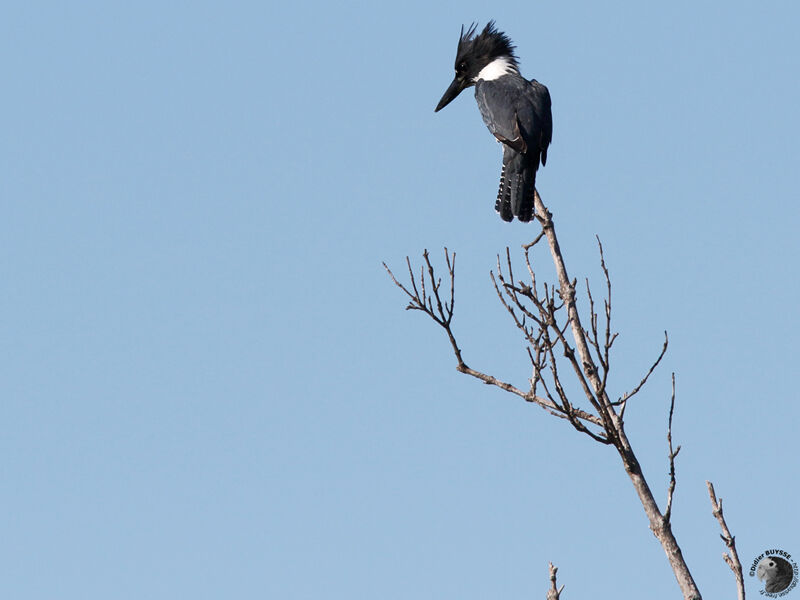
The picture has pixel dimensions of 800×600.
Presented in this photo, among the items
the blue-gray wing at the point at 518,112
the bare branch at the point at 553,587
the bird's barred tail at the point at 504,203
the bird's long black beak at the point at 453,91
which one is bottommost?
the bare branch at the point at 553,587

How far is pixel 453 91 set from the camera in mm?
14359

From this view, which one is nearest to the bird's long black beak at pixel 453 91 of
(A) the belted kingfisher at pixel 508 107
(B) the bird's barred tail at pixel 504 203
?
(A) the belted kingfisher at pixel 508 107

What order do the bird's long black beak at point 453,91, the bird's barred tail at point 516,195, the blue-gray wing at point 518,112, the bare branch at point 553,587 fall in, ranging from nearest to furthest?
the bare branch at point 553,587 → the bird's barred tail at point 516,195 → the blue-gray wing at point 518,112 → the bird's long black beak at point 453,91

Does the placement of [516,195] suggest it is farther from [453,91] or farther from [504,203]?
[453,91]

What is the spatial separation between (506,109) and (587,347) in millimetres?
5262

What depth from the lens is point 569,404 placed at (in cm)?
686

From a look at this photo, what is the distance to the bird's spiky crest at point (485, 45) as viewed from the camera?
14.1m

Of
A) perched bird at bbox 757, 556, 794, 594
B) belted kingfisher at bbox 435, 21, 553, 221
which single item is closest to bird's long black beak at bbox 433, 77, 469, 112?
belted kingfisher at bbox 435, 21, 553, 221

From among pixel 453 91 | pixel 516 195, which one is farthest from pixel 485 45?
pixel 516 195

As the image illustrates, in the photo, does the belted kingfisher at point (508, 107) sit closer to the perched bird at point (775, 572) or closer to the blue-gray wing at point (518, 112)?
the blue-gray wing at point (518, 112)

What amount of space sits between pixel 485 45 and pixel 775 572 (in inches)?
337

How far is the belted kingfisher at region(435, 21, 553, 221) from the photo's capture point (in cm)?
1123

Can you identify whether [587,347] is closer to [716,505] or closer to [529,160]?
[716,505]

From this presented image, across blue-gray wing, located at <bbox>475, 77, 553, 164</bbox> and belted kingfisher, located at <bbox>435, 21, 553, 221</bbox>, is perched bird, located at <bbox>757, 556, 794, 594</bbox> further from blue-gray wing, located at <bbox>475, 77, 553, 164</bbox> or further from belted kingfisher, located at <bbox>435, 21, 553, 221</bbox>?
blue-gray wing, located at <bbox>475, 77, 553, 164</bbox>
